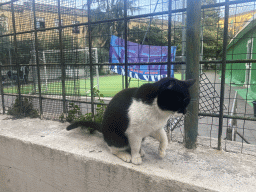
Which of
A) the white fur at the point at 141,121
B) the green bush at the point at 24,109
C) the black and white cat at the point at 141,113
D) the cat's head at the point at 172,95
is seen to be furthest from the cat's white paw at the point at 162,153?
the green bush at the point at 24,109

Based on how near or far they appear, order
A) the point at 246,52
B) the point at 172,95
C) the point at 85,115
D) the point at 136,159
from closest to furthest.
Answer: the point at 172,95 < the point at 136,159 < the point at 85,115 < the point at 246,52

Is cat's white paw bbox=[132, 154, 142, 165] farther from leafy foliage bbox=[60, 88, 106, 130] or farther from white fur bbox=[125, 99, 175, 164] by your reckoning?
leafy foliage bbox=[60, 88, 106, 130]

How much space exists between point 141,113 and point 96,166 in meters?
0.84

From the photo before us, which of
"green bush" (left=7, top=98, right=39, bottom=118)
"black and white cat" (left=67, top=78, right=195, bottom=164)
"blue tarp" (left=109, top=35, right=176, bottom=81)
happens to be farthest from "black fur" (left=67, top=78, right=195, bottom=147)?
"green bush" (left=7, top=98, right=39, bottom=118)

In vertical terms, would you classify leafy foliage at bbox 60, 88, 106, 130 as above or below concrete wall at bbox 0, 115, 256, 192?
above

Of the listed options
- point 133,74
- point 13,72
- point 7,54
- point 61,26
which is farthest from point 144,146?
point 7,54

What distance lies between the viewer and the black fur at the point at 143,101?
5.42ft

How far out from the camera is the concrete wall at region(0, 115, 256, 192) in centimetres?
173

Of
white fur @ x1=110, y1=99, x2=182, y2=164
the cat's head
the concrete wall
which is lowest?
the concrete wall

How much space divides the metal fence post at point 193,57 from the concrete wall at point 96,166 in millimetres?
287

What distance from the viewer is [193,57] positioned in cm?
207

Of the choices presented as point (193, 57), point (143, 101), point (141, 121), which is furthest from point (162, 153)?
point (193, 57)

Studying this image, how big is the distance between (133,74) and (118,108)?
1290mm

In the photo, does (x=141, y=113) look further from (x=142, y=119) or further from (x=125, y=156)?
(x=125, y=156)
